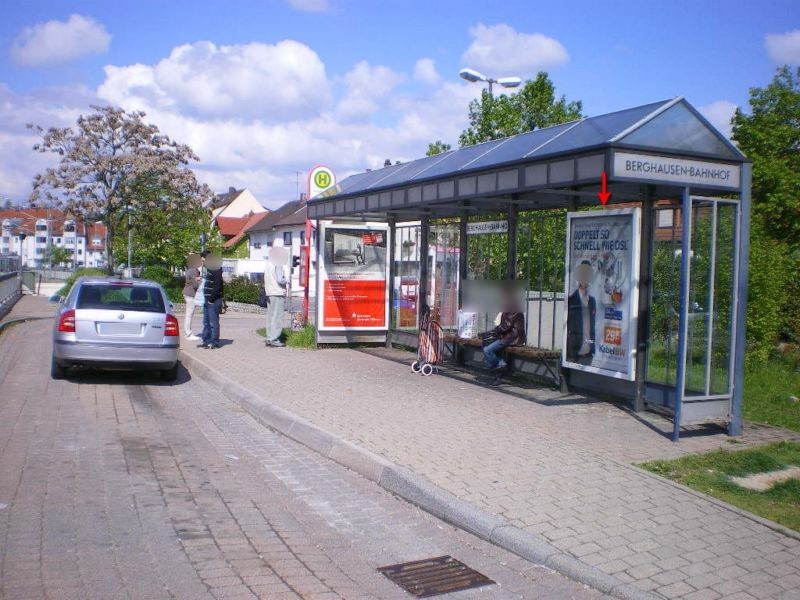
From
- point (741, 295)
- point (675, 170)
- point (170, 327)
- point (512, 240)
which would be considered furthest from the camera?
point (512, 240)

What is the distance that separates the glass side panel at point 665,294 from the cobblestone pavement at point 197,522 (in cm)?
425

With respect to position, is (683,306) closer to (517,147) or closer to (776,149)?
(517,147)

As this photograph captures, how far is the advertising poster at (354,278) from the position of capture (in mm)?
15828

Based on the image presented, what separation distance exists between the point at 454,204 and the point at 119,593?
931 cm

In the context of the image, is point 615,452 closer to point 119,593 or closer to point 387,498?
point 387,498

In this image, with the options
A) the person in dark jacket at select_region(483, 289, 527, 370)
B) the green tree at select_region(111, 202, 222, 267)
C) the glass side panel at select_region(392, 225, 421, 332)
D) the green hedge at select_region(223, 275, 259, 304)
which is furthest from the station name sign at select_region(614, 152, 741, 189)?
the green tree at select_region(111, 202, 222, 267)

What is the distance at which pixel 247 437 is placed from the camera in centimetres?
856

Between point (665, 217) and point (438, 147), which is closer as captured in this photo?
point (665, 217)

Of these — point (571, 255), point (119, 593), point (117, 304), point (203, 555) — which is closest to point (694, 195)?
point (571, 255)

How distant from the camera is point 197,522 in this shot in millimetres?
Result: 5594

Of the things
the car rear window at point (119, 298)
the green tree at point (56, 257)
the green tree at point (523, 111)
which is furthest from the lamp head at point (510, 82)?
the green tree at point (56, 257)

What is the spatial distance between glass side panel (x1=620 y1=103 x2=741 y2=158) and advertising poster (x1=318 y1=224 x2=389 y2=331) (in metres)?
8.27

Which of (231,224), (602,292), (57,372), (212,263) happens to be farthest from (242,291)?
(231,224)

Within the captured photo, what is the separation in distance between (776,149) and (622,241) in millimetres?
14593
